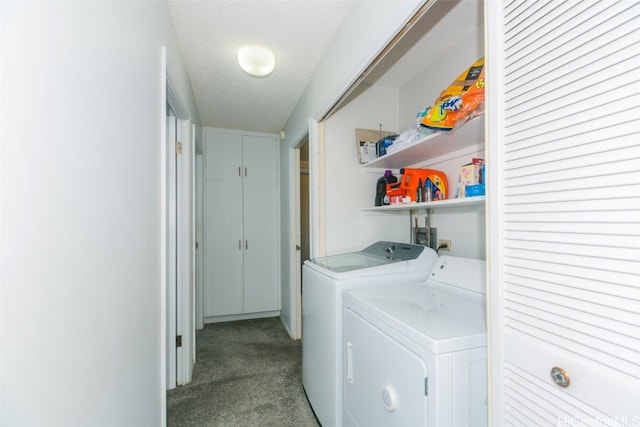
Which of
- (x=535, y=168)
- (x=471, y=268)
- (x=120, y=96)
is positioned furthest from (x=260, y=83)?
(x=535, y=168)

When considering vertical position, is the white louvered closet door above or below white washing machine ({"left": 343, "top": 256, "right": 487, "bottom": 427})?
above

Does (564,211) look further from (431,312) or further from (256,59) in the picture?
(256,59)

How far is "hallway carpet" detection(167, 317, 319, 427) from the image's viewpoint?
184 cm

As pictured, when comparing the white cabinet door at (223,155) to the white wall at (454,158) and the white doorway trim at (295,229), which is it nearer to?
the white doorway trim at (295,229)

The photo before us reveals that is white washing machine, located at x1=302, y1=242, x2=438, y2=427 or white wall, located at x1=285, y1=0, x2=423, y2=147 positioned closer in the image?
white wall, located at x1=285, y1=0, x2=423, y2=147

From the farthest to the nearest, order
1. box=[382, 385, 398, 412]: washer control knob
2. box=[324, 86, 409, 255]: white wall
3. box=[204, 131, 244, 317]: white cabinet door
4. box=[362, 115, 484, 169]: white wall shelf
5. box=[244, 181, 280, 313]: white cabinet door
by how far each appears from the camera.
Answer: box=[244, 181, 280, 313]: white cabinet door → box=[204, 131, 244, 317]: white cabinet door → box=[324, 86, 409, 255]: white wall → box=[362, 115, 484, 169]: white wall shelf → box=[382, 385, 398, 412]: washer control knob

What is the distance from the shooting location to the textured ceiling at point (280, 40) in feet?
5.16

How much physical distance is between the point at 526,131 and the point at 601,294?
1.17 ft

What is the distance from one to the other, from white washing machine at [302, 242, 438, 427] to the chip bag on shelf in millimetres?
770

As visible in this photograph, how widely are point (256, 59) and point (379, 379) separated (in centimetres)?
204

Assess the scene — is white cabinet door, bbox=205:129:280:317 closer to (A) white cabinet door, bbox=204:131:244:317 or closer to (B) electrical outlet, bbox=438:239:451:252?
(A) white cabinet door, bbox=204:131:244:317

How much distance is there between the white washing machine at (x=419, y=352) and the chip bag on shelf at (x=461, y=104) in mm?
707

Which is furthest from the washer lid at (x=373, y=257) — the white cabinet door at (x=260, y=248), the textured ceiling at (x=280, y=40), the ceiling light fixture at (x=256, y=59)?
the white cabinet door at (x=260, y=248)

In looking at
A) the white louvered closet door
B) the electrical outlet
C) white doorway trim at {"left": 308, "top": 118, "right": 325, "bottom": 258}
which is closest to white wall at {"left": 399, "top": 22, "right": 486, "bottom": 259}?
the electrical outlet
